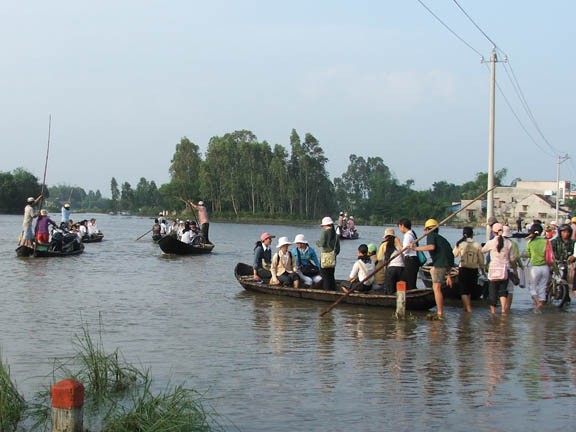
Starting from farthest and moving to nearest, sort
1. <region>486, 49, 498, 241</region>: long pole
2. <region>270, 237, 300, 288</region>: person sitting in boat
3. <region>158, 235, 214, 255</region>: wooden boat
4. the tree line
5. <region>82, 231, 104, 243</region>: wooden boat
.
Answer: the tree line < <region>82, 231, 104, 243</region>: wooden boat < <region>158, 235, 214, 255</region>: wooden boat < <region>486, 49, 498, 241</region>: long pole < <region>270, 237, 300, 288</region>: person sitting in boat

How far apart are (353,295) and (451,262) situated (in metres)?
2.35

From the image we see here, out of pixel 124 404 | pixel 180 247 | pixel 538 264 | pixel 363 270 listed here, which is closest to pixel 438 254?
pixel 363 270

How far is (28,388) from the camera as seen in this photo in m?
8.88

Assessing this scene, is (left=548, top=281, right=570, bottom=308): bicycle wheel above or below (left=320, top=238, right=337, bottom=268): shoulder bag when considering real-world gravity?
below

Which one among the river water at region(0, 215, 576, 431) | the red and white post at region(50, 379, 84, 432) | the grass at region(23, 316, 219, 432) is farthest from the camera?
the river water at region(0, 215, 576, 431)

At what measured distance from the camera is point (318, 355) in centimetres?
1080

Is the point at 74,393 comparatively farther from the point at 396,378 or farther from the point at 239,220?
the point at 239,220

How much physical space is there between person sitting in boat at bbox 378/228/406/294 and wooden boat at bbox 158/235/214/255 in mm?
16641

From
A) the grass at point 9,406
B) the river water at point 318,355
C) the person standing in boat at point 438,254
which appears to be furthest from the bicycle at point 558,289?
the grass at point 9,406

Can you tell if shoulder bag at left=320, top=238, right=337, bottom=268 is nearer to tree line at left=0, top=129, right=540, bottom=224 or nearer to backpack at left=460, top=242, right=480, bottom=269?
backpack at left=460, top=242, right=480, bottom=269

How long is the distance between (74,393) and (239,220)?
100132mm

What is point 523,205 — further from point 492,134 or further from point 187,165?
point 492,134

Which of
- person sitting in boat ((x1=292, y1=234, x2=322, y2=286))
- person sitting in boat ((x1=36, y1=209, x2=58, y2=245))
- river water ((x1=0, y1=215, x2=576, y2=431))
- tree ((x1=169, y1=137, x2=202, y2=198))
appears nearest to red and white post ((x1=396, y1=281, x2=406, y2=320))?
river water ((x1=0, y1=215, x2=576, y2=431))

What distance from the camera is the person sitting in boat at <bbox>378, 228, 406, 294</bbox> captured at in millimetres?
14180
